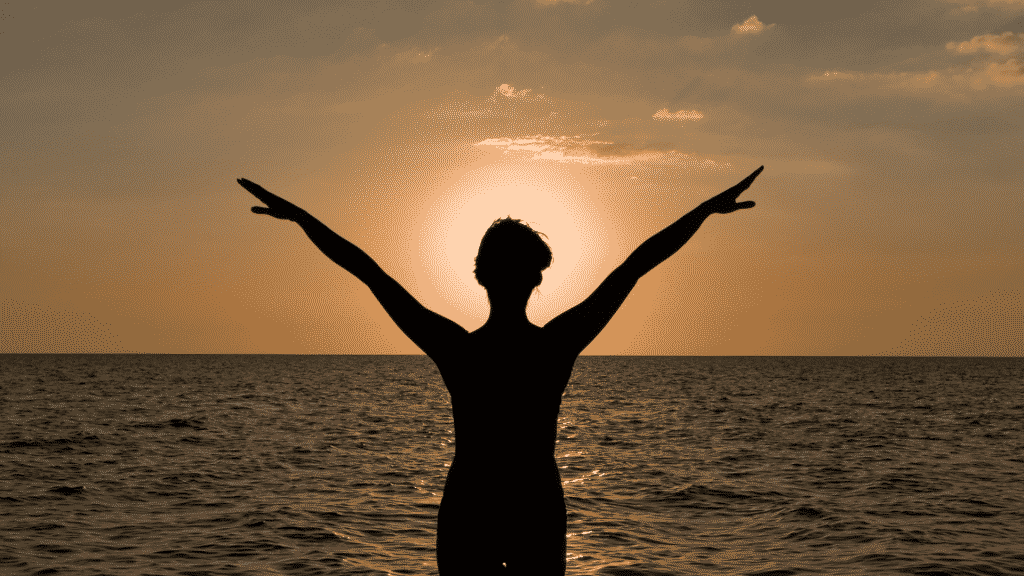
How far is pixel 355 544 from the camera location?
1344 centimetres

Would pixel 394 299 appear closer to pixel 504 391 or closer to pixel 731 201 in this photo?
pixel 504 391

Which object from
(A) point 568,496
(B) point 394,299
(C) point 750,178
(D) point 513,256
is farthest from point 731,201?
(A) point 568,496

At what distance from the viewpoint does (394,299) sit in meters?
2.86

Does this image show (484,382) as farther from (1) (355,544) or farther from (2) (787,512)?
(2) (787,512)

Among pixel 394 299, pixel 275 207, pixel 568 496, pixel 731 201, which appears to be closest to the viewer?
pixel 394 299

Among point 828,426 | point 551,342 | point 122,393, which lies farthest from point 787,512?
point 122,393

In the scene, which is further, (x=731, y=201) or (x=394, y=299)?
(x=731, y=201)

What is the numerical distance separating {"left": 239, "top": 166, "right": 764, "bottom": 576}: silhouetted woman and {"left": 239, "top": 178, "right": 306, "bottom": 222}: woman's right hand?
6.3 inches

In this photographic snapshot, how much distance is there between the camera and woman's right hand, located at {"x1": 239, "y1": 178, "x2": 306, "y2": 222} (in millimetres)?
3049

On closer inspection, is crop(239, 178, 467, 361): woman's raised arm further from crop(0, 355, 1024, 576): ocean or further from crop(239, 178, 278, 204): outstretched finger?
crop(0, 355, 1024, 576): ocean

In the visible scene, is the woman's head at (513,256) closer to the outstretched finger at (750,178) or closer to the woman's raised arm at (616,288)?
the woman's raised arm at (616,288)

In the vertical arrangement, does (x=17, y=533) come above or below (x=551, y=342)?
below

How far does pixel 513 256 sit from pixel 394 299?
444 millimetres

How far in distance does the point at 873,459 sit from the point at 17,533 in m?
22.4
